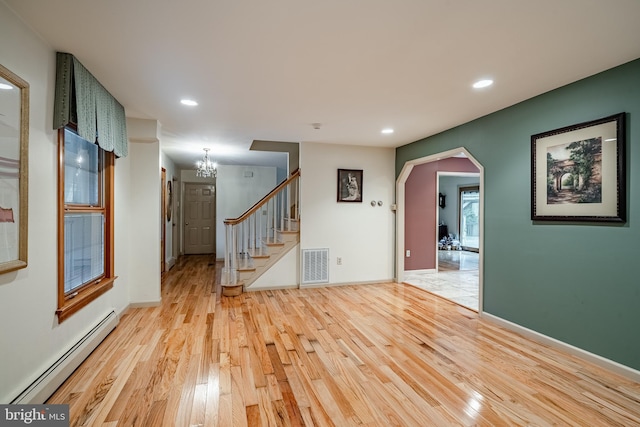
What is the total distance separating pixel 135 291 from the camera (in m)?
3.78

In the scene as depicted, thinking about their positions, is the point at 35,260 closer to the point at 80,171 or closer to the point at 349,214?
the point at 80,171

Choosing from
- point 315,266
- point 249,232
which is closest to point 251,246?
point 249,232

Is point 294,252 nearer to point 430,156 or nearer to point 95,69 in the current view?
point 430,156

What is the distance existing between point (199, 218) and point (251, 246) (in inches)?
157

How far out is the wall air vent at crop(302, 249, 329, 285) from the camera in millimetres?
4863

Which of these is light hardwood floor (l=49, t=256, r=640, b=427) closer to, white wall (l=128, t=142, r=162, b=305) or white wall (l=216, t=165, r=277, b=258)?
white wall (l=128, t=142, r=162, b=305)

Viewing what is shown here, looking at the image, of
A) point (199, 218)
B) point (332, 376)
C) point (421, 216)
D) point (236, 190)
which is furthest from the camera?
point (199, 218)

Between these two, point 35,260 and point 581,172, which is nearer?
point 35,260

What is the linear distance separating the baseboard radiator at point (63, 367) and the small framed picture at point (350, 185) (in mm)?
3582

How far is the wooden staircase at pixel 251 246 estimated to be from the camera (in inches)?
176

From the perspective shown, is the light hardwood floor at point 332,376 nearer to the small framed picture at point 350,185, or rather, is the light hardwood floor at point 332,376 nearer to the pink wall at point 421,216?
the small framed picture at point 350,185

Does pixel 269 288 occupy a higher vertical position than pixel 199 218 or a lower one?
lower

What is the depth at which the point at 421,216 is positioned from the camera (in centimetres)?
588

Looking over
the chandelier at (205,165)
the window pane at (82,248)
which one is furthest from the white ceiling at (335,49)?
the chandelier at (205,165)
